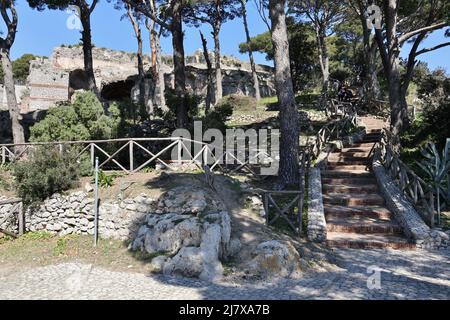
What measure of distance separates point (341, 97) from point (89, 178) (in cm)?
1741

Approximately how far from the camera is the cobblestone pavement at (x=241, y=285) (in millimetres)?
5695

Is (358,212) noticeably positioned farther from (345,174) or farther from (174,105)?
(174,105)

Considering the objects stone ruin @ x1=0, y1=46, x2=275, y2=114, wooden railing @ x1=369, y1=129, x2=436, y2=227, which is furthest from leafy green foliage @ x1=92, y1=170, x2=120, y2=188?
stone ruin @ x1=0, y1=46, x2=275, y2=114

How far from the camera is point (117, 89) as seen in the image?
31.6 metres

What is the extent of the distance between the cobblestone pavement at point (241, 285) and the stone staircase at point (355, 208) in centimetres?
111

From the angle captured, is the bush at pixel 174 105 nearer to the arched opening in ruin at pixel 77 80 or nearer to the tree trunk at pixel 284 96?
the tree trunk at pixel 284 96

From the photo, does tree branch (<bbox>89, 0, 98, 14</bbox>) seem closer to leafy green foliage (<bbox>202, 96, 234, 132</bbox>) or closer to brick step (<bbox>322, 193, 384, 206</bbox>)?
leafy green foliage (<bbox>202, 96, 234, 132</bbox>)

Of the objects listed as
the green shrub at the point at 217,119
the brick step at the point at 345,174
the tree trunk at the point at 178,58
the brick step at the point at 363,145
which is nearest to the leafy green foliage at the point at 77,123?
the tree trunk at the point at 178,58

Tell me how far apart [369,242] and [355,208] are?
1.99 metres

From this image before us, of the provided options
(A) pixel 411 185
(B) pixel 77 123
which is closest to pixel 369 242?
(A) pixel 411 185

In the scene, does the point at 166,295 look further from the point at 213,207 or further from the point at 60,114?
the point at 60,114
